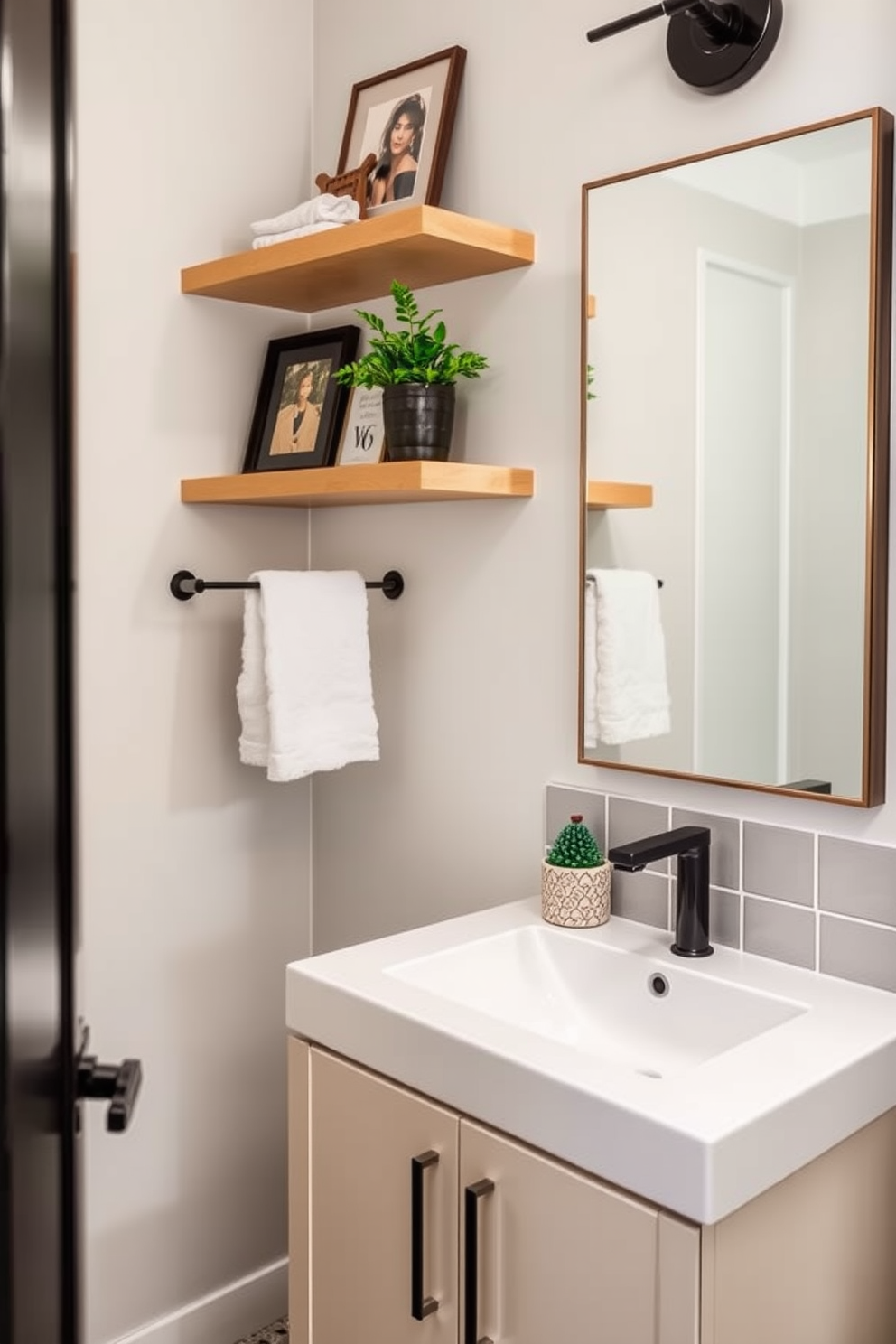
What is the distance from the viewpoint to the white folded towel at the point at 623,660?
1.70m

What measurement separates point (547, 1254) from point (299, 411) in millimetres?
1363

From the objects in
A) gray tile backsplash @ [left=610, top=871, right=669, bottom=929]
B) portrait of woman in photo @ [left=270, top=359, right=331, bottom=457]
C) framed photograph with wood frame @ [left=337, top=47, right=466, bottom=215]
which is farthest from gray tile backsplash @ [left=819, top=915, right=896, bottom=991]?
framed photograph with wood frame @ [left=337, top=47, right=466, bottom=215]

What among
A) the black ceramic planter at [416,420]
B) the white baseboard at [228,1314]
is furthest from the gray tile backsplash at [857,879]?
the white baseboard at [228,1314]

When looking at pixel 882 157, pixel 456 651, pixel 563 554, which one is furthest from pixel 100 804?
pixel 882 157

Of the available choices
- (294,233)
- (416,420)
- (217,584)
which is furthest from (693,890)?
(294,233)

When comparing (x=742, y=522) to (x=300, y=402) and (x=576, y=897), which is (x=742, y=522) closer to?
(x=576, y=897)

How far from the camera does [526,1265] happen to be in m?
1.30

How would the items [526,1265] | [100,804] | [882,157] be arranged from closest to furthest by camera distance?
[526,1265] → [882,157] → [100,804]

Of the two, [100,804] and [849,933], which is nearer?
[849,933]

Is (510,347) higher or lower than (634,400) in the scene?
higher

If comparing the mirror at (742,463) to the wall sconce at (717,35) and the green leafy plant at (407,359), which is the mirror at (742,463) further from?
the green leafy plant at (407,359)

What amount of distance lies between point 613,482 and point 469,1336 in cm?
109

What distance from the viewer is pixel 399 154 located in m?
1.97

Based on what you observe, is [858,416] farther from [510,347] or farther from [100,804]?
[100,804]
